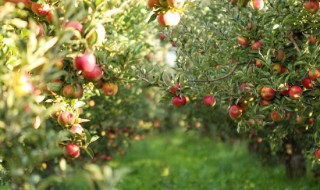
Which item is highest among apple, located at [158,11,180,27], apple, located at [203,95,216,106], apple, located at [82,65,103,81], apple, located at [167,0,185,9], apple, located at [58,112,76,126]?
apple, located at [167,0,185,9]

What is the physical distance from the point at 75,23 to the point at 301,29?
2562 millimetres

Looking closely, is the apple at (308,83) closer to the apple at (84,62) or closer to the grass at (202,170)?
the apple at (84,62)

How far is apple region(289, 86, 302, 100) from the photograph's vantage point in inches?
155

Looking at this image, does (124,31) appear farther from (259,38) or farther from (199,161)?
(199,161)

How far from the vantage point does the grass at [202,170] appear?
9570mm

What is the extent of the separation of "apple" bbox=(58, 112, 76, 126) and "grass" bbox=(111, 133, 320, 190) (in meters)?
3.28

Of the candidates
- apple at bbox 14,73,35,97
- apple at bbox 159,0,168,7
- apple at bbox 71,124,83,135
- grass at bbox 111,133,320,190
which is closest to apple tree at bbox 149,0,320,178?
apple at bbox 159,0,168,7

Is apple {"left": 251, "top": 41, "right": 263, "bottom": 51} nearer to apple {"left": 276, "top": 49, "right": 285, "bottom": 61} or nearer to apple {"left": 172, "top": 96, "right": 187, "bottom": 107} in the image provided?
apple {"left": 276, "top": 49, "right": 285, "bottom": 61}

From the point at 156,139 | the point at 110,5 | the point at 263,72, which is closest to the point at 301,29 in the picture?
the point at 263,72

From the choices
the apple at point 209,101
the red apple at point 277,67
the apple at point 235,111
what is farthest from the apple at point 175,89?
the red apple at point 277,67

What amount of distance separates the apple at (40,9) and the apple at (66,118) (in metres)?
0.81

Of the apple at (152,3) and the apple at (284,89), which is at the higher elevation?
the apple at (152,3)

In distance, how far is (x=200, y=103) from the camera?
8070 mm

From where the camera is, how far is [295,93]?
12.9 ft
